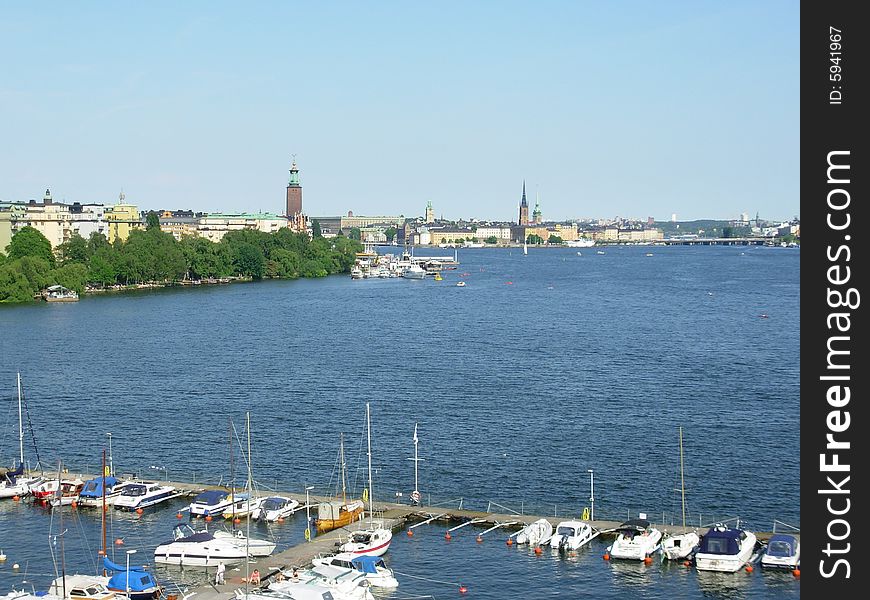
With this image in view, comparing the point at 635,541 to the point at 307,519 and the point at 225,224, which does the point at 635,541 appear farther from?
the point at 225,224

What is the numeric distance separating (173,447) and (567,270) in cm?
10502

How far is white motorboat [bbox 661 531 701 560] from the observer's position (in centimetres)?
2192

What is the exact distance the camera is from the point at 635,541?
2228cm

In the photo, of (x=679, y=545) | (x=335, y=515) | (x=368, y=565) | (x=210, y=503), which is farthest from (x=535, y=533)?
(x=210, y=503)

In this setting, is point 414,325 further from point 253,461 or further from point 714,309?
point 253,461

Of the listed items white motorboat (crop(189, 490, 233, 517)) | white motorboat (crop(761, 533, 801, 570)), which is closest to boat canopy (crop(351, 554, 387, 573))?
white motorboat (crop(189, 490, 233, 517))

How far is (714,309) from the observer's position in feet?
238

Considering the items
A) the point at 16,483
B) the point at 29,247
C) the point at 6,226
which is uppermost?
the point at 6,226

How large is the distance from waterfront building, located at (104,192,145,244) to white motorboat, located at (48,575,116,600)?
9533cm

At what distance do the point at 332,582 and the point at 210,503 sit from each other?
636 centimetres

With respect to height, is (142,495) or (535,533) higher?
(142,495)
